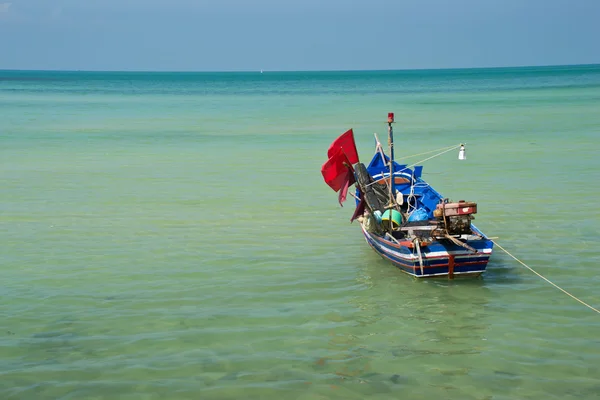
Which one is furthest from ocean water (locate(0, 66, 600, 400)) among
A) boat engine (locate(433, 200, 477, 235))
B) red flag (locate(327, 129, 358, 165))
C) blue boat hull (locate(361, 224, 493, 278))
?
red flag (locate(327, 129, 358, 165))

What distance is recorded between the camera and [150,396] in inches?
418

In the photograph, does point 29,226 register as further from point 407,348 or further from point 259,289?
point 407,348

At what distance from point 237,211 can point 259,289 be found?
8029 mm

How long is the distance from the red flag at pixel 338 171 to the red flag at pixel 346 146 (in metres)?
0.11

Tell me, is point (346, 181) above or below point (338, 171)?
below

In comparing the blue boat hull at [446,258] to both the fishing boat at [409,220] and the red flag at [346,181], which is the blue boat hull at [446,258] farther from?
the red flag at [346,181]

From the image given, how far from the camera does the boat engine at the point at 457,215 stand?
15.7m

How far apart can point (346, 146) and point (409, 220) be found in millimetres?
2594

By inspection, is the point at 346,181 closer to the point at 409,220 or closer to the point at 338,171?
the point at 338,171

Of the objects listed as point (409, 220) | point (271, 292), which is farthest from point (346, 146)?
point (271, 292)

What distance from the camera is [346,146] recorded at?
18.9 metres

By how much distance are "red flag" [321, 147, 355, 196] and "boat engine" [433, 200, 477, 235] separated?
3.51 meters

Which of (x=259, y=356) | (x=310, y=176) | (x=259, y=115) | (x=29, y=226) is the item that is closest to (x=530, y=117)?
(x=259, y=115)

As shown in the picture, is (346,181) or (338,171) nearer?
(338,171)
